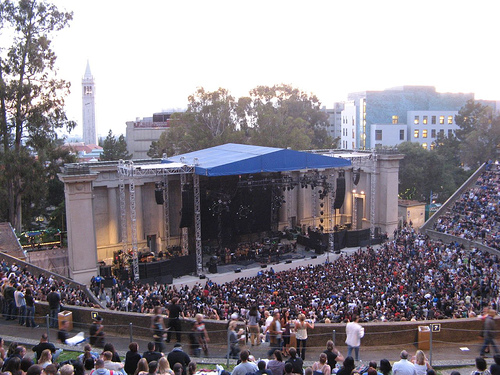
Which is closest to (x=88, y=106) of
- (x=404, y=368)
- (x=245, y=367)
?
(x=245, y=367)

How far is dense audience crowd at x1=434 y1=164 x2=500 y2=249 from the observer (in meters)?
29.7

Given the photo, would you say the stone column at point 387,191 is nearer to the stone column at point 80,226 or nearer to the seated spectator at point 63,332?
the stone column at point 80,226

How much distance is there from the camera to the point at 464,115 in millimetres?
58844

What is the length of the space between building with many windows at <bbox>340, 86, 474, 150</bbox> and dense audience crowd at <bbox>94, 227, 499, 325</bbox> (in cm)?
4041

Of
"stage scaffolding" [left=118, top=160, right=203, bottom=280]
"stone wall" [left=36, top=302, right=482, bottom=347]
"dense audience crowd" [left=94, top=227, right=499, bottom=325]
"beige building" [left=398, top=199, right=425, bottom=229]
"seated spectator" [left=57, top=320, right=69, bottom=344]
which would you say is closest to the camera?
"stone wall" [left=36, top=302, right=482, bottom=347]

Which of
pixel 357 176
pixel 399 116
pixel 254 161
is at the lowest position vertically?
pixel 357 176

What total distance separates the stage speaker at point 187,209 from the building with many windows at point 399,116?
133 feet

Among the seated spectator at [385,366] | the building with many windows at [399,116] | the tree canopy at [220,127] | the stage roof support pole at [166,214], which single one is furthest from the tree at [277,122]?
the seated spectator at [385,366]

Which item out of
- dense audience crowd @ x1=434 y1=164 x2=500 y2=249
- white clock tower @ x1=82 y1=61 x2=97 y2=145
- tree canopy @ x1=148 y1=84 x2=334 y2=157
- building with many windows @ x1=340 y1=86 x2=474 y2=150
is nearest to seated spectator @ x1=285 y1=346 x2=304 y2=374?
dense audience crowd @ x1=434 y1=164 x2=500 y2=249

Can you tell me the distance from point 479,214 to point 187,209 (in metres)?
19.3

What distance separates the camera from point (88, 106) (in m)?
174

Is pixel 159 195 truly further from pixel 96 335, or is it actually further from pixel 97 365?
pixel 97 365

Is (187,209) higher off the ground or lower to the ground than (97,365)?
lower

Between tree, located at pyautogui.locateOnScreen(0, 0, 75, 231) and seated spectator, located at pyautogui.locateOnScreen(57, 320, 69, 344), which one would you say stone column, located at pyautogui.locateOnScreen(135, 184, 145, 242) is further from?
seated spectator, located at pyautogui.locateOnScreen(57, 320, 69, 344)
